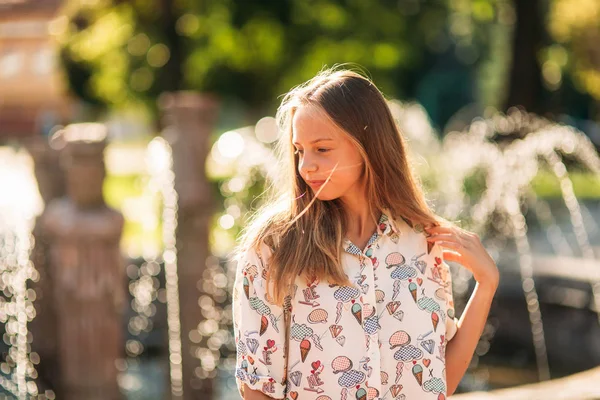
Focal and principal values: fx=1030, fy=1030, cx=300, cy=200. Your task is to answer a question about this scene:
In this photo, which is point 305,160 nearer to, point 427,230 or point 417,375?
point 427,230

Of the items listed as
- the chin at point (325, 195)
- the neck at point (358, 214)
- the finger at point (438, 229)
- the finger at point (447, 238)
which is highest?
the chin at point (325, 195)

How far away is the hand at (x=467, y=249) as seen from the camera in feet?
7.53

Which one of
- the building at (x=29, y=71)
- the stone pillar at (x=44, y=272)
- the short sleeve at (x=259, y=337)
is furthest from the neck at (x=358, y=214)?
the building at (x=29, y=71)

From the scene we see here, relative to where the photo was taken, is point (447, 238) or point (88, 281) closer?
point (447, 238)

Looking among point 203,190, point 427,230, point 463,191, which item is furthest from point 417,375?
point 463,191

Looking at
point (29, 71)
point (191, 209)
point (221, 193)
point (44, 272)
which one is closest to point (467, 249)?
point (191, 209)

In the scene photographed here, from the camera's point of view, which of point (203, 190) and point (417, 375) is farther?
point (203, 190)

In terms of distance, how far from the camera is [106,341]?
4.34 m

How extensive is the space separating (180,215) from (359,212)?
405 centimetres

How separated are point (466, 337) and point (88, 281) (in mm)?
2323

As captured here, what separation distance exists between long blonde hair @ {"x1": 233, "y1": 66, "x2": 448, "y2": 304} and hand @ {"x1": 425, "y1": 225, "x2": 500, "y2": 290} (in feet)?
0.11

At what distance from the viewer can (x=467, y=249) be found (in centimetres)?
231

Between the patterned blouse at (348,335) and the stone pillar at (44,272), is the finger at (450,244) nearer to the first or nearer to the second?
the patterned blouse at (348,335)

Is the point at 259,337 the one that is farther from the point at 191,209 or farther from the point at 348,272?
the point at 191,209
